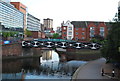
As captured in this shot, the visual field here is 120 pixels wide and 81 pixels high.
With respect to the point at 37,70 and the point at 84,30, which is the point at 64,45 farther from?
the point at 84,30

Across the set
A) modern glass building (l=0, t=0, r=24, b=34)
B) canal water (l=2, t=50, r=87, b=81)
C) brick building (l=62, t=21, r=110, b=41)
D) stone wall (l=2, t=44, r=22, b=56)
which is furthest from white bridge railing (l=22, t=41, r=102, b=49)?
modern glass building (l=0, t=0, r=24, b=34)

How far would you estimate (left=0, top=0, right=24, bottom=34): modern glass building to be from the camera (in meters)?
123

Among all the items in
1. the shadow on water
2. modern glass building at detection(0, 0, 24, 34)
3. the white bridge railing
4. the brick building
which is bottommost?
the shadow on water

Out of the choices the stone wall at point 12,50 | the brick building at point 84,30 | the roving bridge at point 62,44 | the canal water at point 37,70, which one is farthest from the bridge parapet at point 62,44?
the brick building at point 84,30

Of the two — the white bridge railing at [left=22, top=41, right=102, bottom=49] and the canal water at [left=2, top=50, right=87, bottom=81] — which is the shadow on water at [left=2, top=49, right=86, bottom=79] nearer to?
the canal water at [left=2, top=50, right=87, bottom=81]

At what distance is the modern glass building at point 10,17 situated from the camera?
123356 millimetres

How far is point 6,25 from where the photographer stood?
424 ft

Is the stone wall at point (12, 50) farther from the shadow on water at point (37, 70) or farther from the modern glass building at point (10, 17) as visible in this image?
the modern glass building at point (10, 17)

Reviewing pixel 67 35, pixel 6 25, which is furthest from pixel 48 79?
pixel 6 25

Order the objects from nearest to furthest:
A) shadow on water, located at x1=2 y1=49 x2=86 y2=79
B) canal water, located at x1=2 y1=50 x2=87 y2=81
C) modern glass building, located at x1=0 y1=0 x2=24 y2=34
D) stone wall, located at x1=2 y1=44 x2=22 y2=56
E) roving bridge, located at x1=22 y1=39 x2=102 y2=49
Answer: canal water, located at x1=2 y1=50 x2=87 y2=81
shadow on water, located at x1=2 y1=49 x2=86 y2=79
stone wall, located at x1=2 y1=44 x2=22 y2=56
roving bridge, located at x1=22 y1=39 x2=102 y2=49
modern glass building, located at x1=0 y1=0 x2=24 y2=34

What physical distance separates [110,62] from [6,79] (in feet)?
85.9

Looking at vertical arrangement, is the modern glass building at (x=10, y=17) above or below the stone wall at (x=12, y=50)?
above

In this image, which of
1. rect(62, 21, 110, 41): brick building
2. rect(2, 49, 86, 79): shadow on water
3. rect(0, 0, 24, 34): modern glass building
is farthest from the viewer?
rect(0, 0, 24, 34): modern glass building

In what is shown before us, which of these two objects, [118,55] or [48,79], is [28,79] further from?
[118,55]
